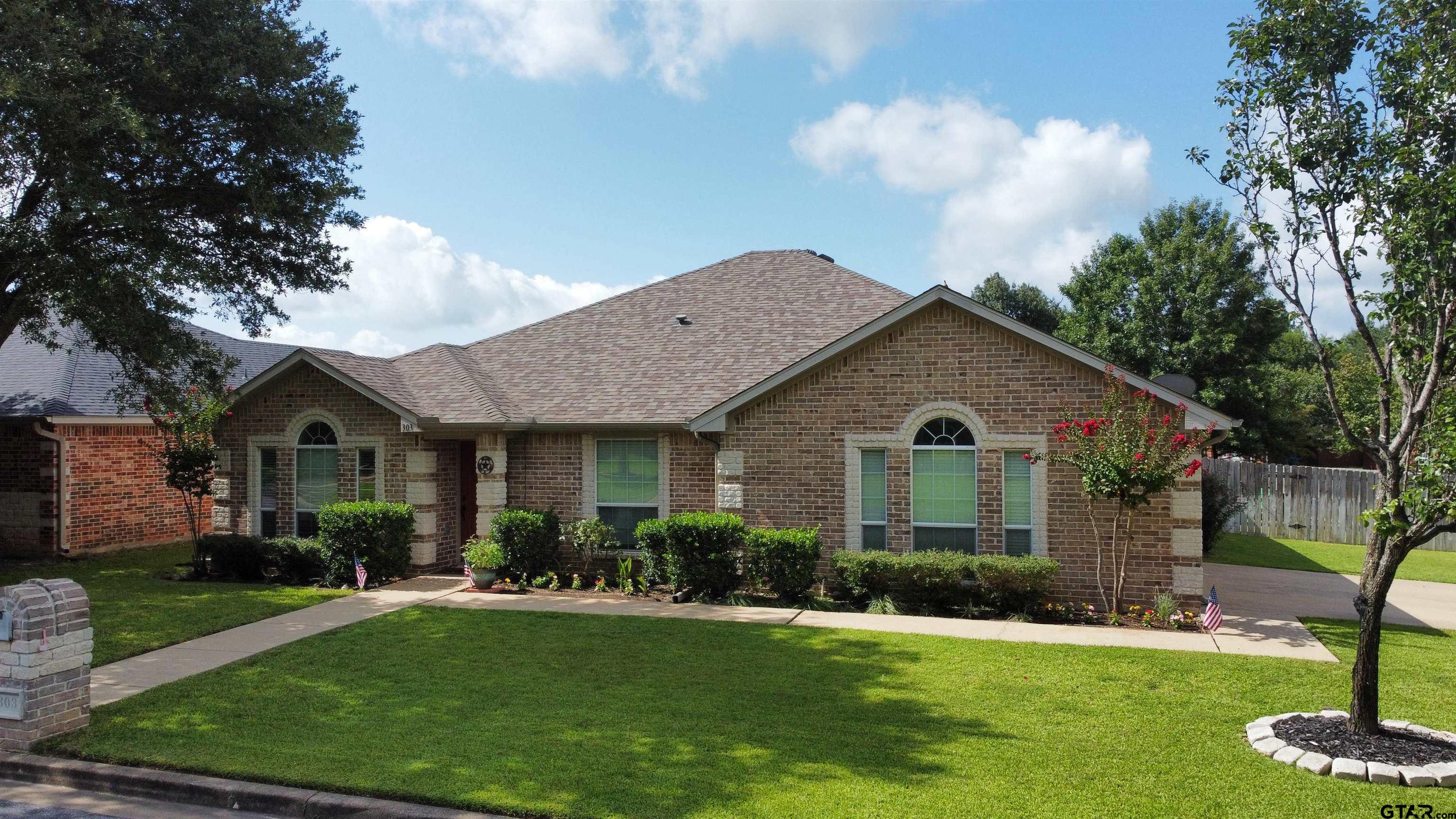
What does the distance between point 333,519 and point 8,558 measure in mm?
9148

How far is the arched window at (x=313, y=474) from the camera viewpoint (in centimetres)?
1652

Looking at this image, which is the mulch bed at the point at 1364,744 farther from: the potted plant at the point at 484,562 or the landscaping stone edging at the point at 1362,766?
the potted plant at the point at 484,562

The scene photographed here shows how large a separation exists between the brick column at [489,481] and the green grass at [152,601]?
2.54 meters

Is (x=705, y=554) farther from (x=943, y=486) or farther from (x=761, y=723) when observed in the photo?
(x=761, y=723)

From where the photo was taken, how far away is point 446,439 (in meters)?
16.7

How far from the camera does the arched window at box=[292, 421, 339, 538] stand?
16.5m

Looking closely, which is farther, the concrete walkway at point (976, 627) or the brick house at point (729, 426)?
the brick house at point (729, 426)

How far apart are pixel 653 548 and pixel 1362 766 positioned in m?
9.62

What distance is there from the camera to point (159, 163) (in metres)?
14.2

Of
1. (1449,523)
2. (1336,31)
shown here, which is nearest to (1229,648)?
(1449,523)

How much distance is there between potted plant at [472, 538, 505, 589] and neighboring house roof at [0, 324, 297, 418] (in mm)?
7315

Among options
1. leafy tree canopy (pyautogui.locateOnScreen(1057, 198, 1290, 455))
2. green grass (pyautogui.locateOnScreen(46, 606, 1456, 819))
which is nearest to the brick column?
green grass (pyautogui.locateOnScreen(46, 606, 1456, 819))

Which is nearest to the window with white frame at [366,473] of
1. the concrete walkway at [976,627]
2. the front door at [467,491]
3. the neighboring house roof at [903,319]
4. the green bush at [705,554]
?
the front door at [467,491]

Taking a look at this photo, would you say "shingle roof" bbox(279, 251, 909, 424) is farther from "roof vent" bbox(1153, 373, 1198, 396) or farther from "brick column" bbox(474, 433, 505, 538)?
"roof vent" bbox(1153, 373, 1198, 396)
